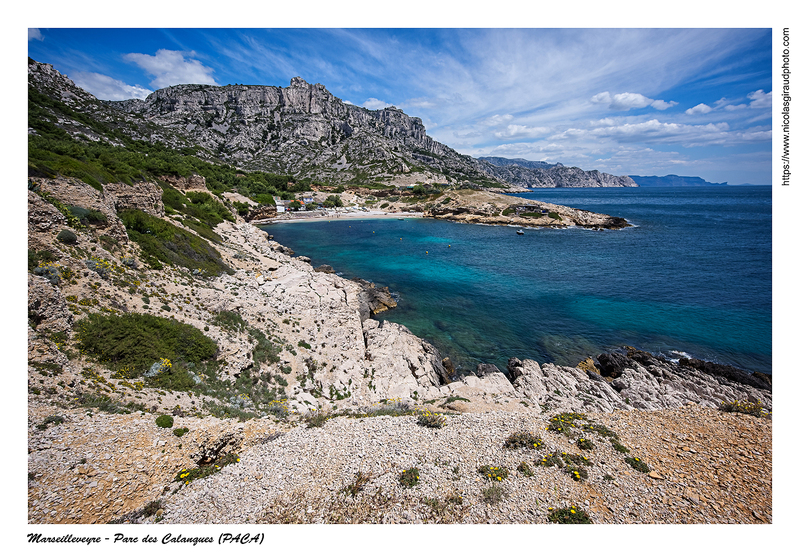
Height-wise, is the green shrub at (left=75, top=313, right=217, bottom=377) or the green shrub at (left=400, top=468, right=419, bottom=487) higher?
the green shrub at (left=75, top=313, right=217, bottom=377)

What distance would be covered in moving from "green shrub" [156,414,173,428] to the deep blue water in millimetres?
15229

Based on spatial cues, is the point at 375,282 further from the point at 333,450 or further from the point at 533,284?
the point at 333,450

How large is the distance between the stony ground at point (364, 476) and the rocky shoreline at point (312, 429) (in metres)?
0.03

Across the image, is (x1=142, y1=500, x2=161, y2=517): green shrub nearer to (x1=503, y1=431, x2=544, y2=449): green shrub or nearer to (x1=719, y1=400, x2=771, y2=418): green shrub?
(x1=503, y1=431, x2=544, y2=449): green shrub

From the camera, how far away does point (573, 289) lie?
3194cm

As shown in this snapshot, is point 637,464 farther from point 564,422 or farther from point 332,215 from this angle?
point 332,215

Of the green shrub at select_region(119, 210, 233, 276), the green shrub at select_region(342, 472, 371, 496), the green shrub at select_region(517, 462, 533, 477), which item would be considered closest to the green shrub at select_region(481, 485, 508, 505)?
the green shrub at select_region(517, 462, 533, 477)

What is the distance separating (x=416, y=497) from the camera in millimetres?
7039

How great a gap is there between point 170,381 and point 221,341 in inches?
119

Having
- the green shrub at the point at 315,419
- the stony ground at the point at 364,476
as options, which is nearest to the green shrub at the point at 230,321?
the stony ground at the point at 364,476

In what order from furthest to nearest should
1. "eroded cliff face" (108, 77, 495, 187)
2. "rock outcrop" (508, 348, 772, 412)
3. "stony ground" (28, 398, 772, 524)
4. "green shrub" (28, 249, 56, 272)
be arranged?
"eroded cliff face" (108, 77, 495, 187) < "rock outcrop" (508, 348, 772, 412) < "green shrub" (28, 249, 56, 272) < "stony ground" (28, 398, 772, 524)

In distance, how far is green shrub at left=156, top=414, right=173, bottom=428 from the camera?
796cm

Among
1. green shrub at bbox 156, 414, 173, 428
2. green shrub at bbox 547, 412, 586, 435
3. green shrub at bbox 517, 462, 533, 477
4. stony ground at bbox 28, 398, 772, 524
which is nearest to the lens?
stony ground at bbox 28, 398, 772, 524
